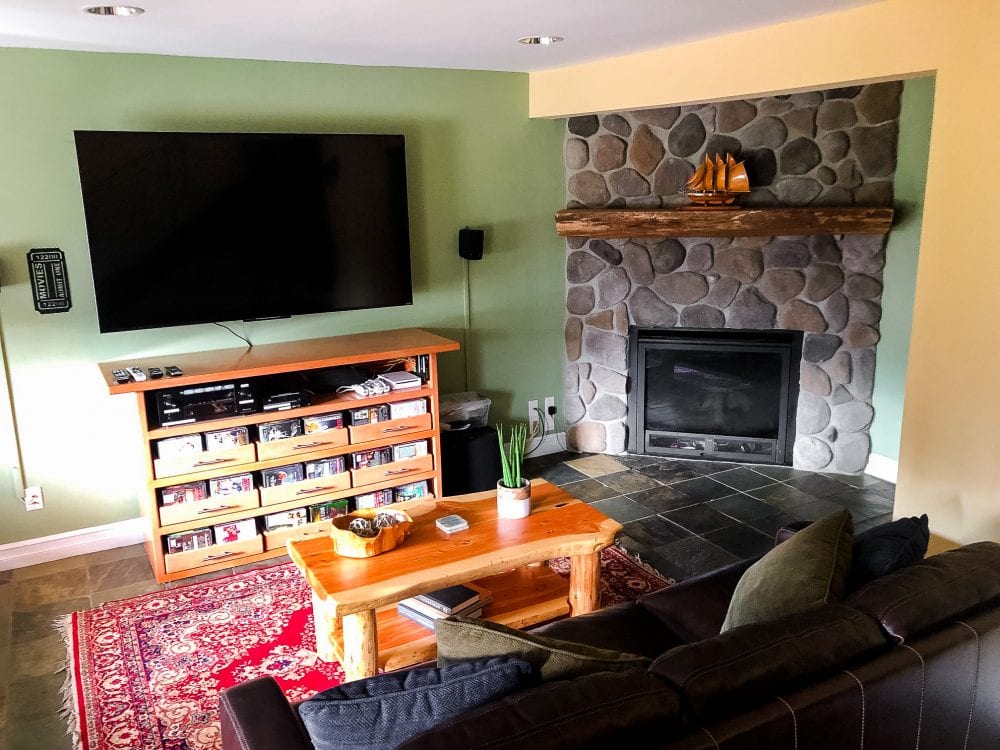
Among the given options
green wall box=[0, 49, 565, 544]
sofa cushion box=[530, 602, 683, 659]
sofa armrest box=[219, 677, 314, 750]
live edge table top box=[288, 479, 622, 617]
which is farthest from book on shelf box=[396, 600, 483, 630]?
green wall box=[0, 49, 565, 544]

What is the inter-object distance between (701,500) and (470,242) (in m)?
1.79

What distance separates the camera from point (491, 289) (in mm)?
4605

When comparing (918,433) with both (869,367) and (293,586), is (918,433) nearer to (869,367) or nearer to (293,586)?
(869,367)

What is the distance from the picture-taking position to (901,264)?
4137 millimetres

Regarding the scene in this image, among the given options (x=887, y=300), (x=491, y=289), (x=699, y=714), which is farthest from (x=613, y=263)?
(x=699, y=714)

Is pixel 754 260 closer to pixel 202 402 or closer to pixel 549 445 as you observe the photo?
pixel 549 445

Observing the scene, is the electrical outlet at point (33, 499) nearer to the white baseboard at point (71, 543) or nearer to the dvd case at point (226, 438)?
the white baseboard at point (71, 543)

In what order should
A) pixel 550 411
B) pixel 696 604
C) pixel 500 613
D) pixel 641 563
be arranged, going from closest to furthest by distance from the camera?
pixel 696 604 → pixel 500 613 → pixel 641 563 → pixel 550 411

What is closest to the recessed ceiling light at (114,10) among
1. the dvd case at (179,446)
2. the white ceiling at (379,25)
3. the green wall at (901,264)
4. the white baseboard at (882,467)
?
the white ceiling at (379,25)

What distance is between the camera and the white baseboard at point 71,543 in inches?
141

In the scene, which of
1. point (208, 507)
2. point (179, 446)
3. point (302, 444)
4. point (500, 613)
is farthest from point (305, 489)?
point (500, 613)

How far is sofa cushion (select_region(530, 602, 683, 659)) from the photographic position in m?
2.18

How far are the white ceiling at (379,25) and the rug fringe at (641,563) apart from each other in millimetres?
2173

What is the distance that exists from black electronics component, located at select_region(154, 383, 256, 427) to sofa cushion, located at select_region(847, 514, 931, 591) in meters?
2.47
